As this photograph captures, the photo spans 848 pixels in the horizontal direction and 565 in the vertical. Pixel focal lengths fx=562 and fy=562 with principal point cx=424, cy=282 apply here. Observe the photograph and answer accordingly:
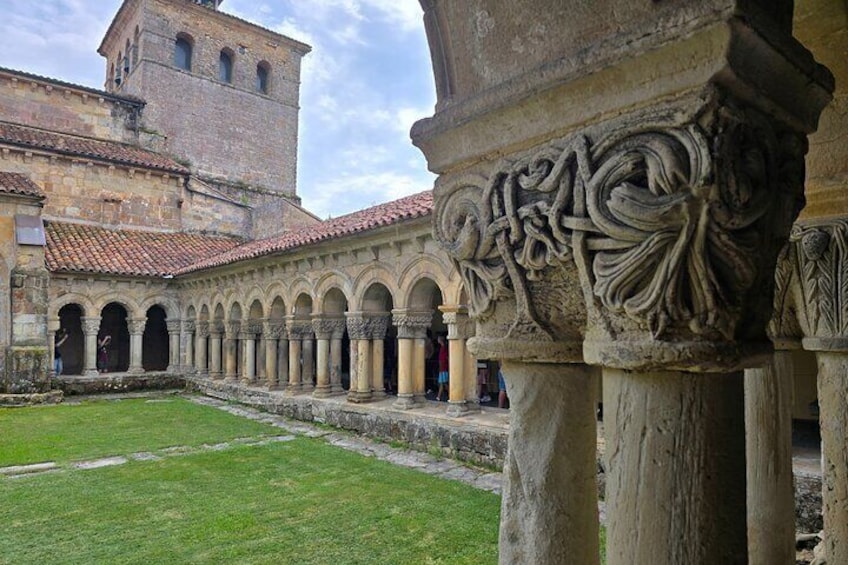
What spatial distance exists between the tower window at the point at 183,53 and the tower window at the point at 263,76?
323 centimetres

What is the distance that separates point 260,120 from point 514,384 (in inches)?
1052

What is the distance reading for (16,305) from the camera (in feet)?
45.1

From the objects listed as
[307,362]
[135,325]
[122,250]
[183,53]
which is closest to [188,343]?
[135,325]

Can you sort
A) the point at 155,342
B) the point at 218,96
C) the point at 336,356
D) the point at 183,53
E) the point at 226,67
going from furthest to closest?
the point at 226,67
the point at 218,96
the point at 183,53
the point at 155,342
the point at 336,356

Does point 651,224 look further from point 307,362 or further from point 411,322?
point 307,362

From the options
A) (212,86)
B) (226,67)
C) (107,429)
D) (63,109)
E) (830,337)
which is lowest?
(107,429)

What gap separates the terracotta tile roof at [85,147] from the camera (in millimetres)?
18031

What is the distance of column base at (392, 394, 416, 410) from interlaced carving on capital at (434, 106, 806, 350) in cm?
783

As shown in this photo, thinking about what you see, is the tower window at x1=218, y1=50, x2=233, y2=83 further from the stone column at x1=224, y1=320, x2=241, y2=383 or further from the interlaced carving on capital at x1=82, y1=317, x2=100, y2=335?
the stone column at x1=224, y1=320, x2=241, y2=383

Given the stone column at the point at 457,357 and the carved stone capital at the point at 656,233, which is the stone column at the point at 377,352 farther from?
the carved stone capital at the point at 656,233

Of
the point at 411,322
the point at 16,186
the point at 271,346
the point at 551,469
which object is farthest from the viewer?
the point at 16,186

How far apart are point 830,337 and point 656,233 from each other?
2.20 m

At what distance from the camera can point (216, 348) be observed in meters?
15.6

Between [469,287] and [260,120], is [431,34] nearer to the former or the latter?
[469,287]
